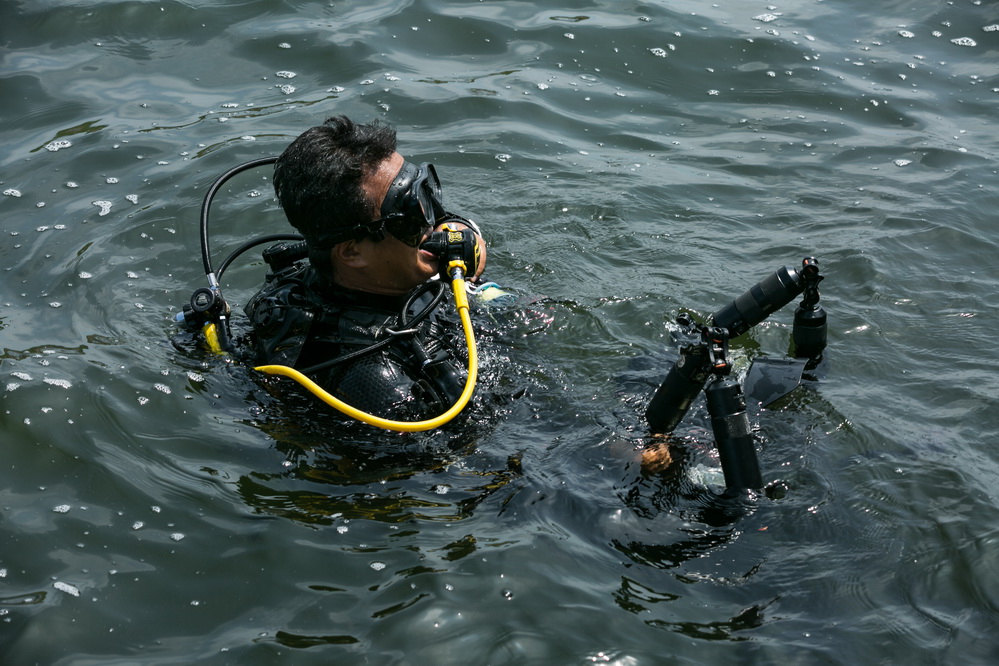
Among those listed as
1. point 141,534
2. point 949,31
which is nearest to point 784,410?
point 141,534

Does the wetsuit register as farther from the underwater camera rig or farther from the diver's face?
the underwater camera rig

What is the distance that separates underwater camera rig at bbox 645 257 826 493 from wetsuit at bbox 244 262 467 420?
815 mm

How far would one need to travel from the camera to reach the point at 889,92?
6867 millimetres

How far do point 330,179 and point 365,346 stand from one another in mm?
597

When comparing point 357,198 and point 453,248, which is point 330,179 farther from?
point 453,248

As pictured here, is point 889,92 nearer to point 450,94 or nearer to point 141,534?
point 450,94

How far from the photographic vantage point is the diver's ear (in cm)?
337

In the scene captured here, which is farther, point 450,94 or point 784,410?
point 450,94

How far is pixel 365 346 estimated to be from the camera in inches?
130

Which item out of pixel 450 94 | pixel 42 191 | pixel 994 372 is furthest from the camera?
pixel 450 94

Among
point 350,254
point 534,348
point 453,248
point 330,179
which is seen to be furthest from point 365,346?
point 534,348

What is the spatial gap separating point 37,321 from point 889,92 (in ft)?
19.3

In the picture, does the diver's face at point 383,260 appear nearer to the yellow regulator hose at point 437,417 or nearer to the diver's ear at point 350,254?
the diver's ear at point 350,254

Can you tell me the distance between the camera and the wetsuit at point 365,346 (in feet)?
10.6
